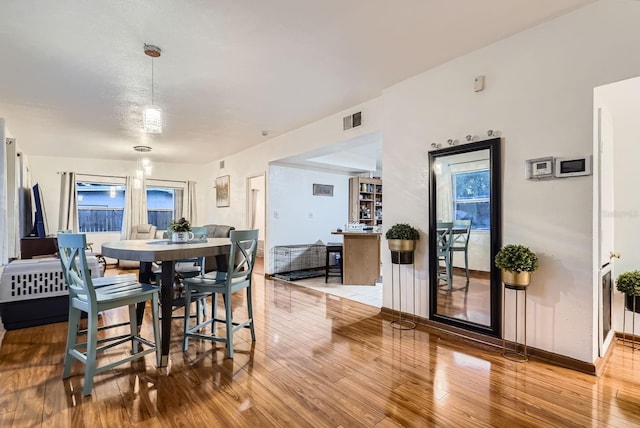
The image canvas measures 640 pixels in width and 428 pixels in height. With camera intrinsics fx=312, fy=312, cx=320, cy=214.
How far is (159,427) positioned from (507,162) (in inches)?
116

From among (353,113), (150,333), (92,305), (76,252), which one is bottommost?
(150,333)

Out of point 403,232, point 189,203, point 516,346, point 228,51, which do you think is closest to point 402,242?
point 403,232

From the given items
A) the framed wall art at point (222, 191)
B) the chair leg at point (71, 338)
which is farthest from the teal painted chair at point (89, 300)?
the framed wall art at point (222, 191)

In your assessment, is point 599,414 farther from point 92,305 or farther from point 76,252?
point 76,252

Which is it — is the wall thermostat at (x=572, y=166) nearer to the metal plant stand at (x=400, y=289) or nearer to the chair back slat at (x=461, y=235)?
the chair back slat at (x=461, y=235)

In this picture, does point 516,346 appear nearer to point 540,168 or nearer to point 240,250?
point 540,168

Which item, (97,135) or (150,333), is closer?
(150,333)

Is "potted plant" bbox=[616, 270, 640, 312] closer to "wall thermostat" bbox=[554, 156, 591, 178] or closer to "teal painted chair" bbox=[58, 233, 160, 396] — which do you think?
"wall thermostat" bbox=[554, 156, 591, 178]

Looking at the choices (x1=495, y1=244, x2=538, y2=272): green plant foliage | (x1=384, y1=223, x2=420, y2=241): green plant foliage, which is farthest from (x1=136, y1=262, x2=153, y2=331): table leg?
(x1=495, y1=244, x2=538, y2=272): green plant foliage

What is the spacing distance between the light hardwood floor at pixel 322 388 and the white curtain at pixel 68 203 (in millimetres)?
4916

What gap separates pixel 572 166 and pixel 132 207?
324 inches

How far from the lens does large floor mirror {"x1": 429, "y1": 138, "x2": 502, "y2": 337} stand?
262 cm

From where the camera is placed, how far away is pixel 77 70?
293cm

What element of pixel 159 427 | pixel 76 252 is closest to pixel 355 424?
pixel 159 427
